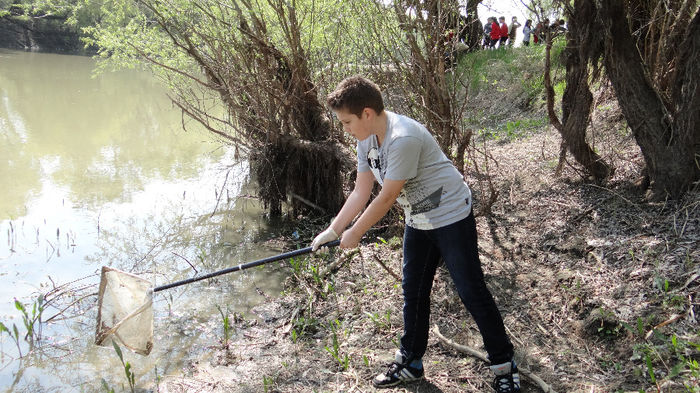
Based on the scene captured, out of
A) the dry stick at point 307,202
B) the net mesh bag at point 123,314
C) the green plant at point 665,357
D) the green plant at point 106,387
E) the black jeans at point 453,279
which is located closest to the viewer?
the green plant at point 665,357

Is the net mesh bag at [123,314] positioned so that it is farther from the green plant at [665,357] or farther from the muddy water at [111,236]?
the green plant at [665,357]

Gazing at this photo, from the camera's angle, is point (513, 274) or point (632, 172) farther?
point (632, 172)

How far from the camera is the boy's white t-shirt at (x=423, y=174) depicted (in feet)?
7.93

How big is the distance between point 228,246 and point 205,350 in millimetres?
2492

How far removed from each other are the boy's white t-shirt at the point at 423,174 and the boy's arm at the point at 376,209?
5 centimetres

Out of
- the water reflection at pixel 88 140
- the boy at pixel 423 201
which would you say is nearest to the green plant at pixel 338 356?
the boy at pixel 423 201

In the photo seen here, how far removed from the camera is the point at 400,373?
2.94 metres

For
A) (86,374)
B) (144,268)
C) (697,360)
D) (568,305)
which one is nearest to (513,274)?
(568,305)

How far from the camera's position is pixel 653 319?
2854 mm

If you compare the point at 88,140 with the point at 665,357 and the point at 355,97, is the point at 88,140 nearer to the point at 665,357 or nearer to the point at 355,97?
the point at 355,97

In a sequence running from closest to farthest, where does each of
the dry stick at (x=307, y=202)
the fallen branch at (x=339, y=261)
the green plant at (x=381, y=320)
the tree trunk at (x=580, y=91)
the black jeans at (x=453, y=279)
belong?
the black jeans at (x=453, y=279) < the green plant at (x=381, y=320) < the tree trunk at (x=580, y=91) < the fallen branch at (x=339, y=261) < the dry stick at (x=307, y=202)

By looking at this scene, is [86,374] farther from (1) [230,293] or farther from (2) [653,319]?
(2) [653,319]

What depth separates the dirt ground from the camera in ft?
9.24

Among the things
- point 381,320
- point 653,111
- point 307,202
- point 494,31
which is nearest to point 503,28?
point 494,31
